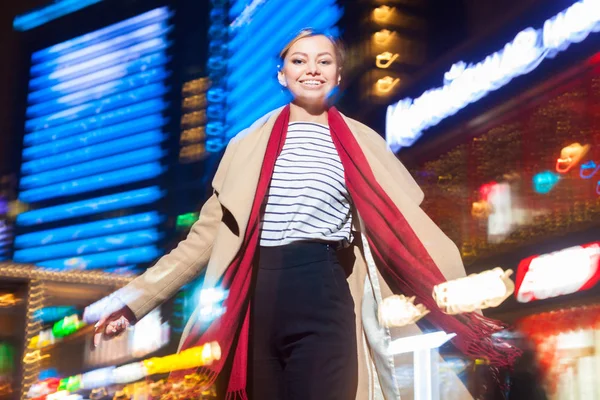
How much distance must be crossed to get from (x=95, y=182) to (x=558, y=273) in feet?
87.1

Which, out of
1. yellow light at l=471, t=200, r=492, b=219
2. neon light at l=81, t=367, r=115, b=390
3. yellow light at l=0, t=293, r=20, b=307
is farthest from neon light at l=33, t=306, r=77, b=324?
yellow light at l=471, t=200, r=492, b=219

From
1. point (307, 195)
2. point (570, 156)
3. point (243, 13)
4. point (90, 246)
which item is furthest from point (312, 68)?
point (90, 246)

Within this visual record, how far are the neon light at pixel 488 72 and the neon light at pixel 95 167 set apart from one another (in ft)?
59.7

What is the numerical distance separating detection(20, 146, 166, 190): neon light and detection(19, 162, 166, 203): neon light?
21cm

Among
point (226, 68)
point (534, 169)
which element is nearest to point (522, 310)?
point (534, 169)

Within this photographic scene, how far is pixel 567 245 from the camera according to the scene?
678 cm

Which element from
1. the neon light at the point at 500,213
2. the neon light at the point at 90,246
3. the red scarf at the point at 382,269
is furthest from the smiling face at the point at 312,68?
the neon light at the point at 90,246

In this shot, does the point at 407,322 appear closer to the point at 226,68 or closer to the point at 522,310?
the point at 522,310

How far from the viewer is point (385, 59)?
904 inches

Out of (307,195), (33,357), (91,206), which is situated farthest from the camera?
(91,206)

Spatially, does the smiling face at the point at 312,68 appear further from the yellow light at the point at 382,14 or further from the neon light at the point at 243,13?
the yellow light at the point at 382,14

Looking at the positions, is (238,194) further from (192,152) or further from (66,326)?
(192,152)

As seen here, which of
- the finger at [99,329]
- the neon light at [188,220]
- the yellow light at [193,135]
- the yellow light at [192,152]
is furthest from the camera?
the yellow light at [192,152]

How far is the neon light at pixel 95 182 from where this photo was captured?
86.4 ft
